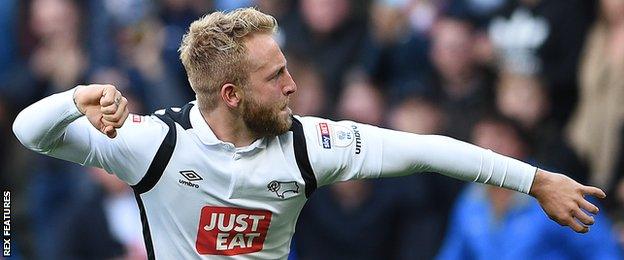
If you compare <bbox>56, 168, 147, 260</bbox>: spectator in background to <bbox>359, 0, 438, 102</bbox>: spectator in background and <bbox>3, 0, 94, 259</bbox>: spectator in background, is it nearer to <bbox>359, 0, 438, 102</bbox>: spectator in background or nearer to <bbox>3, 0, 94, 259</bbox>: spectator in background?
<bbox>3, 0, 94, 259</bbox>: spectator in background

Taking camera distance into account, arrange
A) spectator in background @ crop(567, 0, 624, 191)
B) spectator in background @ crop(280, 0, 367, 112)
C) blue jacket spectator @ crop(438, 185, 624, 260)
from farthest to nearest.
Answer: spectator in background @ crop(280, 0, 367, 112) < spectator in background @ crop(567, 0, 624, 191) < blue jacket spectator @ crop(438, 185, 624, 260)

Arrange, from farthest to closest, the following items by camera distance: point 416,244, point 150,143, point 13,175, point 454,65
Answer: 1. point 13,175
2. point 454,65
3. point 416,244
4. point 150,143

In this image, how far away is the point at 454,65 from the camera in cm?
1072

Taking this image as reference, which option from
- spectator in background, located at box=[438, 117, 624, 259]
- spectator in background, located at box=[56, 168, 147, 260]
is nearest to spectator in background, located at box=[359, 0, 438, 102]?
spectator in background, located at box=[438, 117, 624, 259]

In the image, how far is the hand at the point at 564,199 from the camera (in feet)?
18.9

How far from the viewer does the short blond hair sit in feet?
18.8

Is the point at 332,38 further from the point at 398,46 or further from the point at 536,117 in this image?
the point at 536,117

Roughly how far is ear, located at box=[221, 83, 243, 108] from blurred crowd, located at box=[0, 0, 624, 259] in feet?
11.8

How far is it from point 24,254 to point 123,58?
1805 millimetres

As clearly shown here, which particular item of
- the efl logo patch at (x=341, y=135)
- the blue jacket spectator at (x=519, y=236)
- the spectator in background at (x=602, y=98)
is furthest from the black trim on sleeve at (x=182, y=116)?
the spectator in background at (x=602, y=98)

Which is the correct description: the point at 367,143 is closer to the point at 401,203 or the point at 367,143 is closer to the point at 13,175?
the point at 401,203

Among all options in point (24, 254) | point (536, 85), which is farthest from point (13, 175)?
point (536, 85)

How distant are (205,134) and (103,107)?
2.03ft

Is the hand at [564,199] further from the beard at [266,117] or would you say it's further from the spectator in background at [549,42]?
the spectator in background at [549,42]
